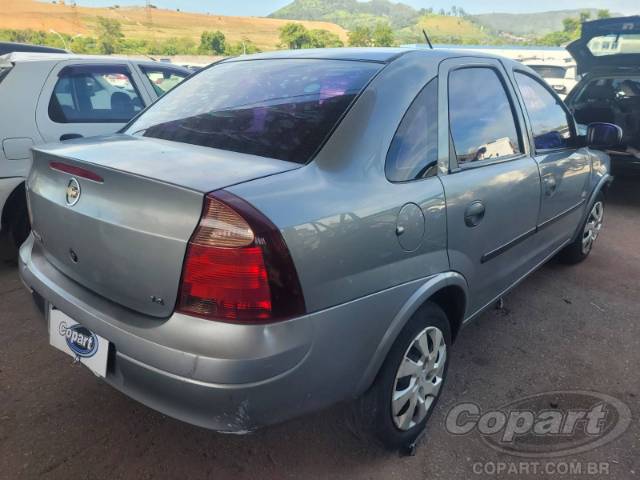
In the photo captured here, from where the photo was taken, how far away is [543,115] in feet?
10.2

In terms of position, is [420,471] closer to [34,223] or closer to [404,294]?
[404,294]

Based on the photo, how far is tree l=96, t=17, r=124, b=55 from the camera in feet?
215

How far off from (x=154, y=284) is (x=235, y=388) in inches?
16.2

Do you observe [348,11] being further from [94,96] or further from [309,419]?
[309,419]

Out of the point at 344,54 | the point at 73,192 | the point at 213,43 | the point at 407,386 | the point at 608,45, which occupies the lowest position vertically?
the point at 407,386

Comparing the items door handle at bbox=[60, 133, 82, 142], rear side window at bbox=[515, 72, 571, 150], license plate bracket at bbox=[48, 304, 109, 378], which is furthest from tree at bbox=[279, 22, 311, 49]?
license plate bracket at bbox=[48, 304, 109, 378]

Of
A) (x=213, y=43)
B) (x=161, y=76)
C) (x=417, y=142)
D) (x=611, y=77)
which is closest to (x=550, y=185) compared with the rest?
(x=417, y=142)

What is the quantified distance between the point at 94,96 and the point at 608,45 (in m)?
6.49

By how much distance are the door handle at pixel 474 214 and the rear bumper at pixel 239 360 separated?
62cm

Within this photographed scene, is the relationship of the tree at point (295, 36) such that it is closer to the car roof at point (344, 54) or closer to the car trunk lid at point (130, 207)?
the car roof at point (344, 54)

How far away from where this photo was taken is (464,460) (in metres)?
2.05

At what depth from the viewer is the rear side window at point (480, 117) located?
89.4 inches

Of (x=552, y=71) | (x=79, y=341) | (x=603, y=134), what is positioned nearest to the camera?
(x=79, y=341)

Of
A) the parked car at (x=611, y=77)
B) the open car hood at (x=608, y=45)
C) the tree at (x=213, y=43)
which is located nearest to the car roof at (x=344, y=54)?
the parked car at (x=611, y=77)
